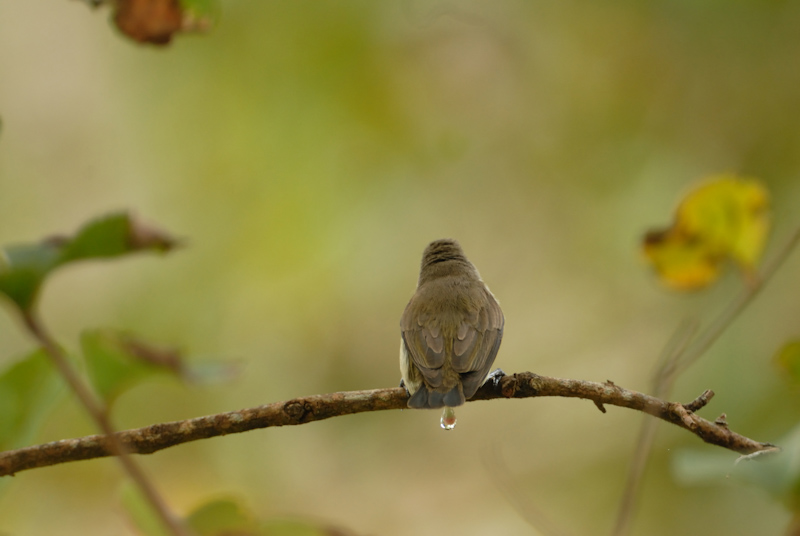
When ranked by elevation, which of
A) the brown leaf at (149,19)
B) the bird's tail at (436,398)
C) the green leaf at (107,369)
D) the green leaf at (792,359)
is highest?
Answer: the brown leaf at (149,19)

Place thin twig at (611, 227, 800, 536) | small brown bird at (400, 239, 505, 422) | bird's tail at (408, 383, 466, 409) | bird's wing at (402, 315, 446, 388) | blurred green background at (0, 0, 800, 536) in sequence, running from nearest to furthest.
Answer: thin twig at (611, 227, 800, 536), bird's tail at (408, 383, 466, 409), small brown bird at (400, 239, 505, 422), bird's wing at (402, 315, 446, 388), blurred green background at (0, 0, 800, 536)

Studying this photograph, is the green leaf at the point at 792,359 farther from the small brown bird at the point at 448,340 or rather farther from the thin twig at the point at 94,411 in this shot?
the small brown bird at the point at 448,340

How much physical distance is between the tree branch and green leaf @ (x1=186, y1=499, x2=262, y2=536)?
73cm

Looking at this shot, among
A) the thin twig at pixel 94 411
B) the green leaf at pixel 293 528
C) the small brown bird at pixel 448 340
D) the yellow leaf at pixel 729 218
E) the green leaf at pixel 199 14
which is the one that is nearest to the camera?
the thin twig at pixel 94 411

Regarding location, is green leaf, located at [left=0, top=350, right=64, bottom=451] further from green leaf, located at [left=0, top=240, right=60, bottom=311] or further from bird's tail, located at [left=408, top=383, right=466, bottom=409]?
bird's tail, located at [left=408, top=383, right=466, bottom=409]

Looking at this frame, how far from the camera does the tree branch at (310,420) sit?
2287 millimetres

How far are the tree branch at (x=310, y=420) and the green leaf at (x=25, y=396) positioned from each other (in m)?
0.29

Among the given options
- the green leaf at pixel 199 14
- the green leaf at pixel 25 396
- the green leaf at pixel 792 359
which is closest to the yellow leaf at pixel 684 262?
the green leaf at pixel 792 359

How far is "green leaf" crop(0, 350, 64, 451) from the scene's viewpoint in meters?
1.77

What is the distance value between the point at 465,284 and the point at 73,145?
571cm

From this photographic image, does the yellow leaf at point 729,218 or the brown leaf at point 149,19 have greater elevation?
the yellow leaf at point 729,218

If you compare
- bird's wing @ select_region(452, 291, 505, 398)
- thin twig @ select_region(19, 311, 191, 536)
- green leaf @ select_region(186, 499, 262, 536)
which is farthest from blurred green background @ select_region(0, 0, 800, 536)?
thin twig @ select_region(19, 311, 191, 536)

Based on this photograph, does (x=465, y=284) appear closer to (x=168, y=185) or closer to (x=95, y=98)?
(x=168, y=185)

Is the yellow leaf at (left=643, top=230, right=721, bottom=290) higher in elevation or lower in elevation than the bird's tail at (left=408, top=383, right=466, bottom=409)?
higher
